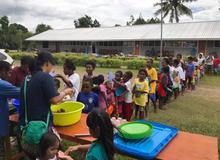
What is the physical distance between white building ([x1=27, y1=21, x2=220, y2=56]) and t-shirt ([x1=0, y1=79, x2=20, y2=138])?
23.0 metres

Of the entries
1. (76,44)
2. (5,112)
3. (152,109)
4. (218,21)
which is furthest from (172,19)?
(5,112)

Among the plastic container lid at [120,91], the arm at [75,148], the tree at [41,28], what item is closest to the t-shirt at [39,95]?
the arm at [75,148]

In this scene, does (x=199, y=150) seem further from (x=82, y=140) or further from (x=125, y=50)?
(x=125, y=50)

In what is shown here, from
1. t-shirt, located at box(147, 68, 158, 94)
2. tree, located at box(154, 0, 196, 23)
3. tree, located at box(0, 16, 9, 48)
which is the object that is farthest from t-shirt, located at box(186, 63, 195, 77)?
tree, located at box(0, 16, 9, 48)

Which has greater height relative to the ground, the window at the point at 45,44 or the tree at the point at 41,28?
Answer: the tree at the point at 41,28

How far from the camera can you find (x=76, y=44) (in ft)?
113

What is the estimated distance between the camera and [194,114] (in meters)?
7.45

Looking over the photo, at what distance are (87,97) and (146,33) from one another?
25710 millimetres

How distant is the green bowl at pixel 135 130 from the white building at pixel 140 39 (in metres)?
22.7

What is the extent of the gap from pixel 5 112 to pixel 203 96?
835cm

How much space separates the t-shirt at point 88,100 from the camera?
166 inches

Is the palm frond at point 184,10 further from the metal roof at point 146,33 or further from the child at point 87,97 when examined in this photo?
the child at point 87,97

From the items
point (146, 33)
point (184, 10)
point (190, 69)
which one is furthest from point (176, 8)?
point (190, 69)

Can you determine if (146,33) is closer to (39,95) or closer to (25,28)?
(39,95)
